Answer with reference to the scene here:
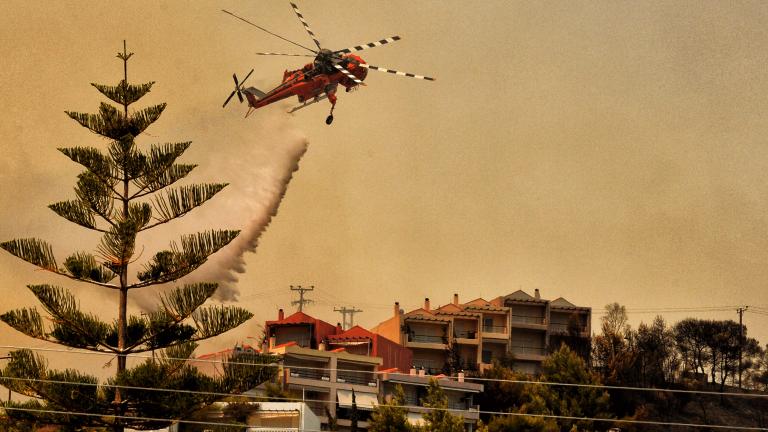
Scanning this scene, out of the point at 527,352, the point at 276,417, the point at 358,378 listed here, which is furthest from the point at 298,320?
→ the point at 276,417

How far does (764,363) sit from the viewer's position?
125 meters

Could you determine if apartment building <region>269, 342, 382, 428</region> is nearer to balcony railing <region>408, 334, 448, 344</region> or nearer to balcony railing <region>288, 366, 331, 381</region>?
balcony railing <region>288, 366, 331, 381</region>

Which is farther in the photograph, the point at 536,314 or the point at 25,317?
the point at 536,314

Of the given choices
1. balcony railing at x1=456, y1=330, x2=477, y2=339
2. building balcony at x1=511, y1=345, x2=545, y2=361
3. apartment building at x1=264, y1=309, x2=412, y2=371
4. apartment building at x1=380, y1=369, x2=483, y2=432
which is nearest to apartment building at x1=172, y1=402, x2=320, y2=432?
apartment building at x1=380, y1=369, x2=483, y2=432

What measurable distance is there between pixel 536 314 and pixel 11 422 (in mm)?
80114

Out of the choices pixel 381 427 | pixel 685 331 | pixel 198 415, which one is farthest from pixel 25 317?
pixel 685 331

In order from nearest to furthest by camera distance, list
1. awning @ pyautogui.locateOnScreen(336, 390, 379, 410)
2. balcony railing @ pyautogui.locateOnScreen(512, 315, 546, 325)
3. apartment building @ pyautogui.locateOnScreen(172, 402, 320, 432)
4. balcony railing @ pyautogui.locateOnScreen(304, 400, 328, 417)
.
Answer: apartment building @ pyautogui.locateOnScreen(172, 402, 320, 432) < balcony railing @ pyautogui.locateOnScreen(304, 400, 328, 417) < awning @ pyautogui.locateOnScreen(336, 390, 379, 410) < balcony railing @ pyautogui.locateOnScreen(512, 315, 546, 325)

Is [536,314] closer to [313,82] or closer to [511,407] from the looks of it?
[511,407]

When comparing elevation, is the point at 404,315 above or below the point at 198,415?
above

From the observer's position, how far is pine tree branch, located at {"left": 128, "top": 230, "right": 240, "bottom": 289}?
1693 inches

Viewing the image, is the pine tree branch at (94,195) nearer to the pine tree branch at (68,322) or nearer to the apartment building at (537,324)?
the pine tree branch at (68,322)

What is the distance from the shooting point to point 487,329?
375 ft

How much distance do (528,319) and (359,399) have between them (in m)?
38.5

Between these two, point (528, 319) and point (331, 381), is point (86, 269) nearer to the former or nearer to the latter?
point (331, 381)
